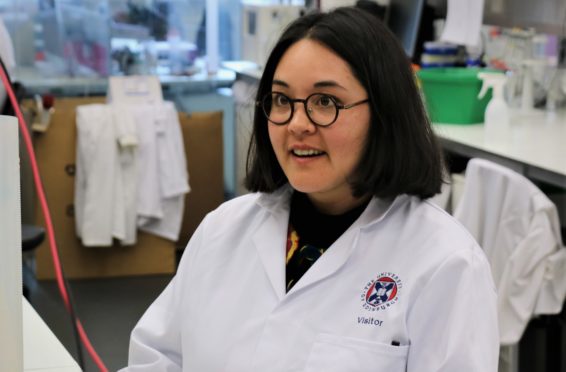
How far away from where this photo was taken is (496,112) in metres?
2.79

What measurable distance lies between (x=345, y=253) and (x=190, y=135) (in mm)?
2875

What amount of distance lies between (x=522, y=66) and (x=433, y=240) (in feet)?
7.43

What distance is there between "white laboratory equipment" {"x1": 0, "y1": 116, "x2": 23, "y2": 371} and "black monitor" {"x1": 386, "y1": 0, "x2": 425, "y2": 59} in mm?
2989

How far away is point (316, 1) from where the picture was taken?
427 centimetres

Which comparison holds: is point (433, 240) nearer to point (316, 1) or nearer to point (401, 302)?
point (401, 302)

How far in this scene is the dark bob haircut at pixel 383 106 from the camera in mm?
1197

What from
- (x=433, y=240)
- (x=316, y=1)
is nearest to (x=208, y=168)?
(x=316, y=1)


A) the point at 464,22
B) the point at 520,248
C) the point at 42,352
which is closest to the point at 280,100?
the point at 42,352

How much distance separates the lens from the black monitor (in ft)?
11.9

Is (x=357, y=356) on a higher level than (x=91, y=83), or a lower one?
higher

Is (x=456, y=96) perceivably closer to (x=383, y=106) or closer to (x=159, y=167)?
(x=159, y=167)

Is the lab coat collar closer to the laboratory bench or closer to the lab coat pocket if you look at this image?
the lab coat pocket

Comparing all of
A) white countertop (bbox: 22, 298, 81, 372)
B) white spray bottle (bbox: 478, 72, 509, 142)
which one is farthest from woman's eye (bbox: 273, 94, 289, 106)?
white spray bottle (bbox: 478, 72, 509, 142)

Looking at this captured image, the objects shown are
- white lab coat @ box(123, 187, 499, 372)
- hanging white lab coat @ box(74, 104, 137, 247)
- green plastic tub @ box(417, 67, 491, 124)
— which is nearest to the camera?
white lab coat @ box(123, 187, 499, 372)
